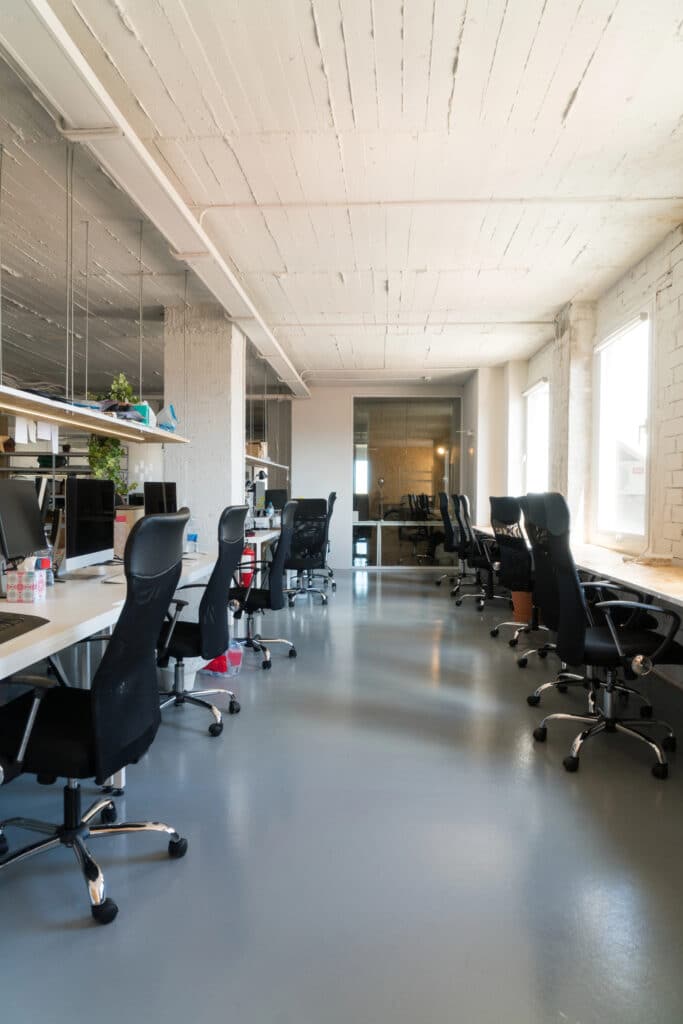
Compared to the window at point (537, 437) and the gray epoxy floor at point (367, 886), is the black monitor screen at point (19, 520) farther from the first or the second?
the window at point (537, 437)

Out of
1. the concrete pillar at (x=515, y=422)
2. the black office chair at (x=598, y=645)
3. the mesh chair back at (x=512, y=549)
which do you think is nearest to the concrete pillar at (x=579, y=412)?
the mesh chair back at (x=512, y=549)

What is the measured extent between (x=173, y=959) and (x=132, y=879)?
0.39 metres

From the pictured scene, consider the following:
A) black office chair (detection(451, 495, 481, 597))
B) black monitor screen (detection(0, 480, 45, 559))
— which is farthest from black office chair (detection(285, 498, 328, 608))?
black monitor screen (detection(0, 480, 45, 559))

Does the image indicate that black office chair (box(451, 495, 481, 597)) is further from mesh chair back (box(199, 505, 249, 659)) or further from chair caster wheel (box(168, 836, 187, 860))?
chair caster wheel (box(168, 836, 187, 860))

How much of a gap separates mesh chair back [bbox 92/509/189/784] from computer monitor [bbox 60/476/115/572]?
124 cm

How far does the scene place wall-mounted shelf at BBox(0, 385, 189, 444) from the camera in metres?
2.39

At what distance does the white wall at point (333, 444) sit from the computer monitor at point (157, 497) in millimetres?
5271

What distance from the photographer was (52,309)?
5703 mm

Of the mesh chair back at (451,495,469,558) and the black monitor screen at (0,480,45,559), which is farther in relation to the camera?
the mesh chair back at (451,495,469,558)

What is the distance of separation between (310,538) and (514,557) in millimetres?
2688

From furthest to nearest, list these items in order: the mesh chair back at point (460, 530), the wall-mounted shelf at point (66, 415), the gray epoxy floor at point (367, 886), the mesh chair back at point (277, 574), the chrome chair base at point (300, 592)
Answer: the mesh chair back at point (460, 530) < the chrome chair base at point (300, 592) < the mesh chair back at point (277, 574) < the wall-mounted shelf at point (66, 415) < the gray epoxy floor at point (367, 886)

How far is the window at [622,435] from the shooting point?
4.58 meters

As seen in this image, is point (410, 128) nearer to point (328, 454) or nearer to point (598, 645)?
point (598, 645)

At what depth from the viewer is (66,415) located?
2.97 metres
